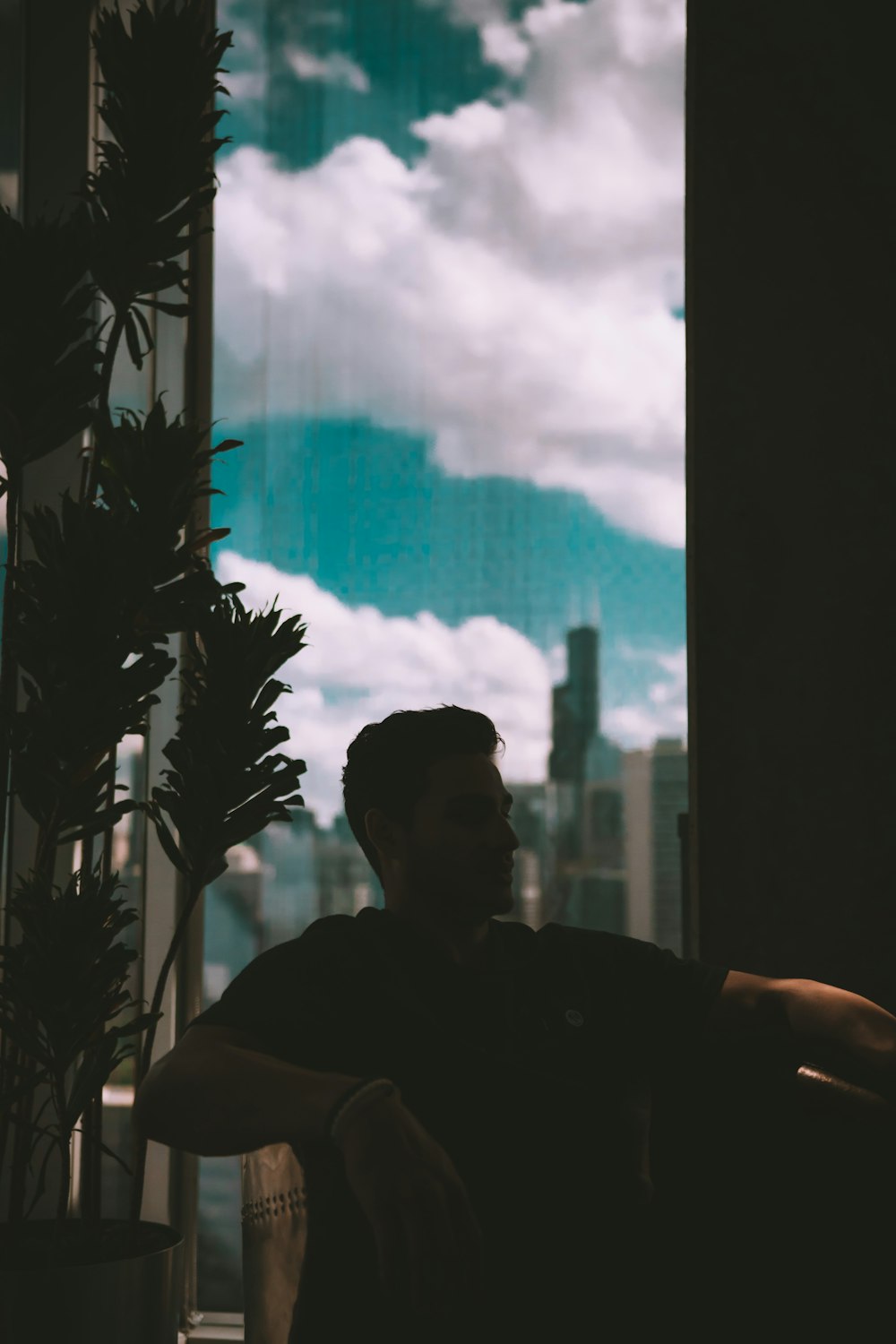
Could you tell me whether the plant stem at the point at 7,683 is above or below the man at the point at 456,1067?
above

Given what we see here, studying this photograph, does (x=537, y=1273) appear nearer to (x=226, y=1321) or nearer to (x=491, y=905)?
(x=491, y=905)

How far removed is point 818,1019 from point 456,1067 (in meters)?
0.53

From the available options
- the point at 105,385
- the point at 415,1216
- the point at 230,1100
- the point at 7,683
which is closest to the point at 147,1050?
the point at 7,683

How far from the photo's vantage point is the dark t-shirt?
126 centimetres

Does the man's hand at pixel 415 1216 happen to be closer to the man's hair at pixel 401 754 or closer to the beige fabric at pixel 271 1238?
the beige fabric at pixel 271 1238

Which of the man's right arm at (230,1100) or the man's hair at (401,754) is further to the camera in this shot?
the man's hair at (401,754)

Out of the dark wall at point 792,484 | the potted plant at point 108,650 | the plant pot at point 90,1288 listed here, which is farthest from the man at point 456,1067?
the plant pot at point 90,1288

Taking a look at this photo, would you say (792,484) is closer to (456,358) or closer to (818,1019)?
(456,358)

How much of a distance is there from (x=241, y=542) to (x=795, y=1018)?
74.6 inches

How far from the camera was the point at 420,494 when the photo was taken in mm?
2855

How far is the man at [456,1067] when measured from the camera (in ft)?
3.51

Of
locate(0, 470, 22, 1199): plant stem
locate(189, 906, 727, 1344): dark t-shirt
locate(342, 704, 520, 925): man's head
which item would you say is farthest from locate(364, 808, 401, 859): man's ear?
locate(0, 470, 22, 1199): plant stem

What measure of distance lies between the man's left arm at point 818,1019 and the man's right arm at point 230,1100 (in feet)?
2.33

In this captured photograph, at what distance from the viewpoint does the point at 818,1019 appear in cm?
154
